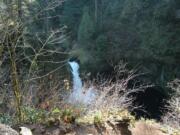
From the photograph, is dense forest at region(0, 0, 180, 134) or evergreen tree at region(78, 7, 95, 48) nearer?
dense forest at region(0, 0, 180, 134)

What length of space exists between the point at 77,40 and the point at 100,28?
4.75m

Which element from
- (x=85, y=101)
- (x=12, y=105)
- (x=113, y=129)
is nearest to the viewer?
(x=113, y=129)

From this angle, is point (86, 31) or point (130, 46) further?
point (86, 31)

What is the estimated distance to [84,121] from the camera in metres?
5.27

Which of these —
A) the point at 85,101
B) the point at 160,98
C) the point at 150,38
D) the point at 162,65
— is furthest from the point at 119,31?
the point at 85,101

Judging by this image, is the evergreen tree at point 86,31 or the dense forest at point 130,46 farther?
the evergreen tree at point 86,31

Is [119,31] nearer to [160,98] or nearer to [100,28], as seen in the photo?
[100,28]

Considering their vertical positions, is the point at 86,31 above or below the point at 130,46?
above

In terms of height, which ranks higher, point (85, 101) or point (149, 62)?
point (85, 101)

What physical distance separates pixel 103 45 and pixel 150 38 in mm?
5723

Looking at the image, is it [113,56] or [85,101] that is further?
[113,56]

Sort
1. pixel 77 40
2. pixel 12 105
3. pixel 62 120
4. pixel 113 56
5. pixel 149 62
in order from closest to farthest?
1. pixel 62 120
2. pixel 12 105
3. pixel 149 62
4. pixel 113 56
5. pixel 77 40

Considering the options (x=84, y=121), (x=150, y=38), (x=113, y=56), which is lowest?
(x=113, y=56)

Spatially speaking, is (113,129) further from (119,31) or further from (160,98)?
(119,31)
